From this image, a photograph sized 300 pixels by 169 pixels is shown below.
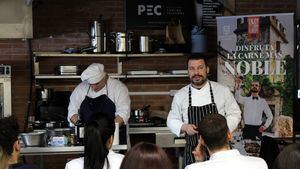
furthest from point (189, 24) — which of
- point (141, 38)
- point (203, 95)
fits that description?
point (203, 95)

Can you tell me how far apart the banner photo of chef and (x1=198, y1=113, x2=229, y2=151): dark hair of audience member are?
3151 millimetres

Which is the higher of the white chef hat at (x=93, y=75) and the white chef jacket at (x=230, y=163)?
the white chef hat at (x=93, y=75)

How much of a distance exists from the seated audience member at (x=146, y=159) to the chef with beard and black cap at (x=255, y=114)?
150 inches

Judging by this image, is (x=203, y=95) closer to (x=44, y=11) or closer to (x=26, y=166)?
(x=26, y=166)

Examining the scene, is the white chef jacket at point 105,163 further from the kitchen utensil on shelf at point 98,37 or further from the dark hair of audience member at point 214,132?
the kitchen utensil on shelf at point 98,37

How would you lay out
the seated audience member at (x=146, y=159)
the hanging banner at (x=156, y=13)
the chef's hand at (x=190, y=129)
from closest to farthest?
the seated audience member at (x=146, y=159) < the chef's hand at (x=190, y=129) < the hanging banner at (x=156, y=13)

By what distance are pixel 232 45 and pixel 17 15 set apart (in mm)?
2616

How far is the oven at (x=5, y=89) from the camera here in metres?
5.60

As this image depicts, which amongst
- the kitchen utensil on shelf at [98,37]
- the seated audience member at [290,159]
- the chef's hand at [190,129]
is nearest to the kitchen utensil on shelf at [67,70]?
the kitchen utensil on shelf at [98,37]

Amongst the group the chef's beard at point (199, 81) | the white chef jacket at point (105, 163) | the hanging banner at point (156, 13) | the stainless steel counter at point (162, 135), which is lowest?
the stainless steel counter at point (162, 135)

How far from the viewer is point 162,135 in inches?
223

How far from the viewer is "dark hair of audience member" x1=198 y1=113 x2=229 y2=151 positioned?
2.47 m

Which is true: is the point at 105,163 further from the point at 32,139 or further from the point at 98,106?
the point at 98,106

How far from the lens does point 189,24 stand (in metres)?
6.19
